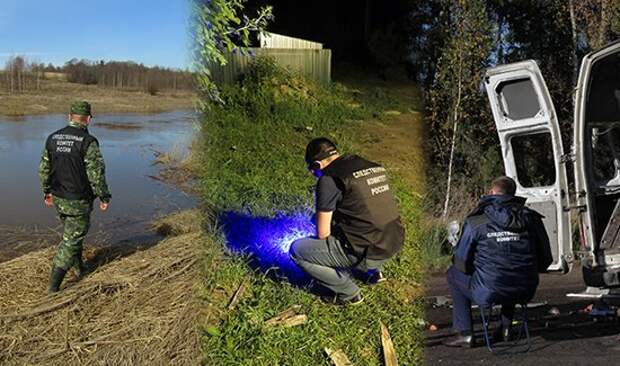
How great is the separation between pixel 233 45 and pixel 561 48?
1150 centimetres

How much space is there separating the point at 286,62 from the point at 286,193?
194 centimetres

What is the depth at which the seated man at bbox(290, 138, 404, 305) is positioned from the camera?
342 centimetres

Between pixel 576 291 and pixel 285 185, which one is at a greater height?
pixel 285 185

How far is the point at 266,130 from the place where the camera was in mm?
3141

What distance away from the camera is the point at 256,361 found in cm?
321

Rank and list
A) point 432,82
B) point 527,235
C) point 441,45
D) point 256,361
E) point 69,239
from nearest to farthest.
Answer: point 256,361, point 527,235, point 69,239, point 441,45, point 432,82

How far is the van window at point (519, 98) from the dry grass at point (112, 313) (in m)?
2.53

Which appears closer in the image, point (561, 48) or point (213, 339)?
point (213, 339)

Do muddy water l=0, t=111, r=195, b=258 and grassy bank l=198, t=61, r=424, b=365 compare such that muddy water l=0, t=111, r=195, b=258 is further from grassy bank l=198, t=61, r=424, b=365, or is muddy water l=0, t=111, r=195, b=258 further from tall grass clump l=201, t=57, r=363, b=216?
grassy bank l=198, t=61, r=424, b=365

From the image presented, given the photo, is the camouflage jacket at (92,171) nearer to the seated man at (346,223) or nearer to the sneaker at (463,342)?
the seated man at (346,223)

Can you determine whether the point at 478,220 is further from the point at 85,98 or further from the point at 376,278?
the point at 85,98

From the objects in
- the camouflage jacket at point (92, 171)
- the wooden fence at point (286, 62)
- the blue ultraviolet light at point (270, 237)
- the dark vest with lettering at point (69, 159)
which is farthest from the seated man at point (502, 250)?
the dark vest with lettering at point (69, 159)

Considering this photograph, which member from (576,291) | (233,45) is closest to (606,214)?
(576,291)

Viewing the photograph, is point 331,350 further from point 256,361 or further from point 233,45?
point 233,45
